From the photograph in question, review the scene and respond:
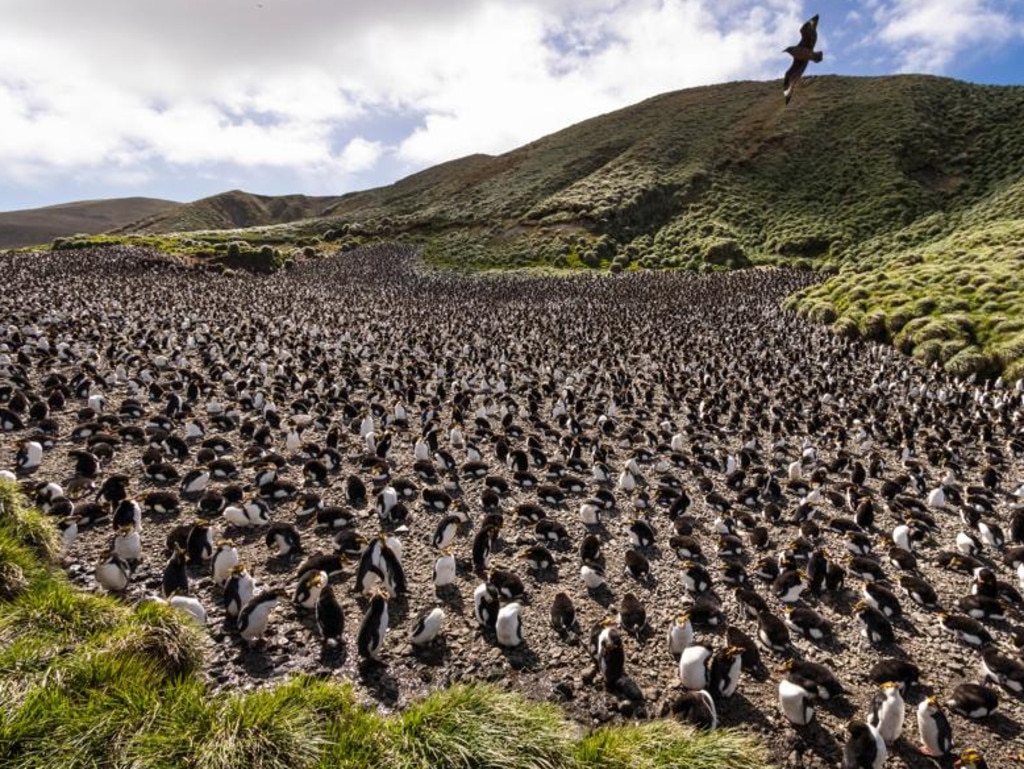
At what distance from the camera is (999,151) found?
86938mm

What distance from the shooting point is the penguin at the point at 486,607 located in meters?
9.53

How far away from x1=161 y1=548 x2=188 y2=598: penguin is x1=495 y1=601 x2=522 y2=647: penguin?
5234mm

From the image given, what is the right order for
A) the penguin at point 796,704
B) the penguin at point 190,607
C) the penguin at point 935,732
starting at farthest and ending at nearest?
the penguin at point 190,607 → the penguin at point 796,704 → the penguin at point 935,732

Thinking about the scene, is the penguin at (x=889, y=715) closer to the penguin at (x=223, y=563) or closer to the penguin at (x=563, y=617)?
the penguin at (x=563, y=617)

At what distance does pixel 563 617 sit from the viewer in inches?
375

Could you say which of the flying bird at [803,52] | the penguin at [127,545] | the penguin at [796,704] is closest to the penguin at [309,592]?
the penguin at [127,545]

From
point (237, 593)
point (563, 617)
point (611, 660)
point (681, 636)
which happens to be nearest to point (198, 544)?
point (237, 593)

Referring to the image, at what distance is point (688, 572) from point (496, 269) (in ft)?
235

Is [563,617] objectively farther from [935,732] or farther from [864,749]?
[935,732]

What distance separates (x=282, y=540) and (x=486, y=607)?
4490 mm

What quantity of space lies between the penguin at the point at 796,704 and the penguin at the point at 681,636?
144 cm

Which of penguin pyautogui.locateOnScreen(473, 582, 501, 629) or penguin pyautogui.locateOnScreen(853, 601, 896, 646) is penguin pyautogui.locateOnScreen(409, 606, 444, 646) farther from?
penguin pyautogui.locateOnScreen(853, 601, 896, 646)

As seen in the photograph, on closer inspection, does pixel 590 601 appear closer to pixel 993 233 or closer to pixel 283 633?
pixel 283 633

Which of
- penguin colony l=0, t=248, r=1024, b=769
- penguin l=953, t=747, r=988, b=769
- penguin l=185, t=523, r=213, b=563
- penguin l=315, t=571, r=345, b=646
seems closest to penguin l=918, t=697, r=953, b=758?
penguin colony l=0, t=248, r=1024, b=769
